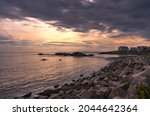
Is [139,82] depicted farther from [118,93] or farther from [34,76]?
Result: [34,76]

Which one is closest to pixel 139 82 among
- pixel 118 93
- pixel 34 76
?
pixel 118 93

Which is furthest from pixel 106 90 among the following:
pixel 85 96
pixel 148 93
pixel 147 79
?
pixel 148 93

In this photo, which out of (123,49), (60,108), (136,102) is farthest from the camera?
(123,49)

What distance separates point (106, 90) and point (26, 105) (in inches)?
242

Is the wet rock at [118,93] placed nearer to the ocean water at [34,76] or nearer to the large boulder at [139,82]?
the large boulder at [139,82]

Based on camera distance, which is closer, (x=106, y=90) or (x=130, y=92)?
(x=130, y=92)

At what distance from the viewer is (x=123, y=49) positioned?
18238 cm

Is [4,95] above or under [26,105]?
under

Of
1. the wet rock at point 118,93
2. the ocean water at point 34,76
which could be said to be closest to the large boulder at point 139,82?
the wet rock at point 118,93

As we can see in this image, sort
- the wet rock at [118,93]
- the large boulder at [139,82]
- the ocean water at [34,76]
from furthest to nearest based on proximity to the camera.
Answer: the ocean water at [34,76] → the wet rock at [118,93] → the large boulder at [139,82]

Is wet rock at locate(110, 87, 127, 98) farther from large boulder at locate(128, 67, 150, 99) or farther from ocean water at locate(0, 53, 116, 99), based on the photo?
ocean water at locate(0, 53, 116, 99)

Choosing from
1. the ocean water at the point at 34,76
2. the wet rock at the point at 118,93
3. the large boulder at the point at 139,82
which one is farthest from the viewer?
the ocean water at the point at 34,76

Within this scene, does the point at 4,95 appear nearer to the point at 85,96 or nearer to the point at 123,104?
the point at 85,96

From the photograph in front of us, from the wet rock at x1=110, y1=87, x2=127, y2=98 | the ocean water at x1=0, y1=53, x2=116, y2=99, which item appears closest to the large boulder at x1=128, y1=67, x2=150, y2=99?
the wet rock at x1=110, y1=87, x2=127, y2=98
